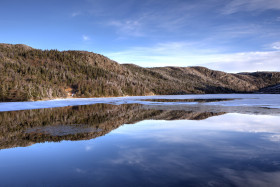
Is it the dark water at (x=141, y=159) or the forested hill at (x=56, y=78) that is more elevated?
the forested hill at (x=56, y=78)

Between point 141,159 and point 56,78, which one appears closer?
point 141,159

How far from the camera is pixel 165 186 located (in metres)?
5.67

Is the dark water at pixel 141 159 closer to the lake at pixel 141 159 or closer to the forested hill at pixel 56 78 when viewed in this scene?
the lake at pixel 141 159

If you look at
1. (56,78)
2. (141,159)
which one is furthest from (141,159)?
(56,78)

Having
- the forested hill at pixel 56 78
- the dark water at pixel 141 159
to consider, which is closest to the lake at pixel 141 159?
the dark water at pixel 141 159

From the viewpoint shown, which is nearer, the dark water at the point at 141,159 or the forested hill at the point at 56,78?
the dark water at the point at 141,159

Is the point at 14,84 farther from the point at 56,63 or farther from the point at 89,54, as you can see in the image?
the point at 89,54

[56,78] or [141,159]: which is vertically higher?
[56,78]

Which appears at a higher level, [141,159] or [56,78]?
[56,78]

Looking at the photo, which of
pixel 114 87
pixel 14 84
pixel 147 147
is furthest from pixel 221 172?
pixel 114 87

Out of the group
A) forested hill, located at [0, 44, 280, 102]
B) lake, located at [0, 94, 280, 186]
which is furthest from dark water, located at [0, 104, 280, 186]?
forested hill, located at [0, 44, 280, 102]

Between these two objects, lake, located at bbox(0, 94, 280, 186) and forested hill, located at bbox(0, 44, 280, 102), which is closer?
lake, located at bbox(0, 94, 280, 186)

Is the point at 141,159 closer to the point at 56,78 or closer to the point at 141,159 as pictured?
the point at 141,159

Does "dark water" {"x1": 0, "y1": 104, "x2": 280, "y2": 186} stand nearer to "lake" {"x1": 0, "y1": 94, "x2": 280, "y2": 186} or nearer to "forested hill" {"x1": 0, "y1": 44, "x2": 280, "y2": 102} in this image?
"lake" {"x1": 0, "y1": 94, "x2": 280, "y2": 186}
